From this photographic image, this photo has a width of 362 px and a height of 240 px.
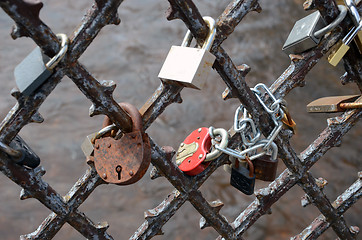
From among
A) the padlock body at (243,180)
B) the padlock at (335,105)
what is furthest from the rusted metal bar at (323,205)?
the padlock body at (243,180)

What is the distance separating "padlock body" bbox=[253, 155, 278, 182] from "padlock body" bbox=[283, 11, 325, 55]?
10.5 inches

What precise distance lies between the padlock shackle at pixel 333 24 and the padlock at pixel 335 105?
0.79 ft

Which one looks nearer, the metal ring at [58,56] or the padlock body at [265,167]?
the metal ring at [58,56]

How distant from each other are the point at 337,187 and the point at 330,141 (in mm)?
798

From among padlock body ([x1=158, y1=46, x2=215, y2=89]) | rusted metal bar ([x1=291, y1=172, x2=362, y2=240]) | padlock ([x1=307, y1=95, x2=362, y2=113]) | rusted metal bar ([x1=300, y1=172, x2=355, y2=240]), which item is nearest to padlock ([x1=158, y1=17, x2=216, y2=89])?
padlock body ([x1=158, y1=46, x2=215, y2=89])

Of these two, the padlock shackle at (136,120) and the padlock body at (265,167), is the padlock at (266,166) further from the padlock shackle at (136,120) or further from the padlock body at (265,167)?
the padlock shackle at (136,120)

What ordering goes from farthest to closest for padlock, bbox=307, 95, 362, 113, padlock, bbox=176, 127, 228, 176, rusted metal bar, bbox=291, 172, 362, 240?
rusted metal bar, bbox=291, 172, 362, 240 < padlock, bbox=307, 95, 362, 113 < padlock, bbox=176, 127, 228, 176

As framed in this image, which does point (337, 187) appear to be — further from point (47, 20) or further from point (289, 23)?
point (47, 20)

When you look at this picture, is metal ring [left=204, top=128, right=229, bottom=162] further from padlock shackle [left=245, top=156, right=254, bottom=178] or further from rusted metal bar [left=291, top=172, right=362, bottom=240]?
rusted metal bar [left=291, top=172, right=362, bottom=240]

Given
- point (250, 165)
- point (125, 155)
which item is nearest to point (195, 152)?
point (250, 165)

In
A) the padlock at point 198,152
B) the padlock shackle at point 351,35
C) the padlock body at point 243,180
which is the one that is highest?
the padlock shackle at point 351,35

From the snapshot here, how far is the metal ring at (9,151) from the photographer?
→ 2.50ft

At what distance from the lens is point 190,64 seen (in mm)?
749

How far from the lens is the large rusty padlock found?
751 mm
